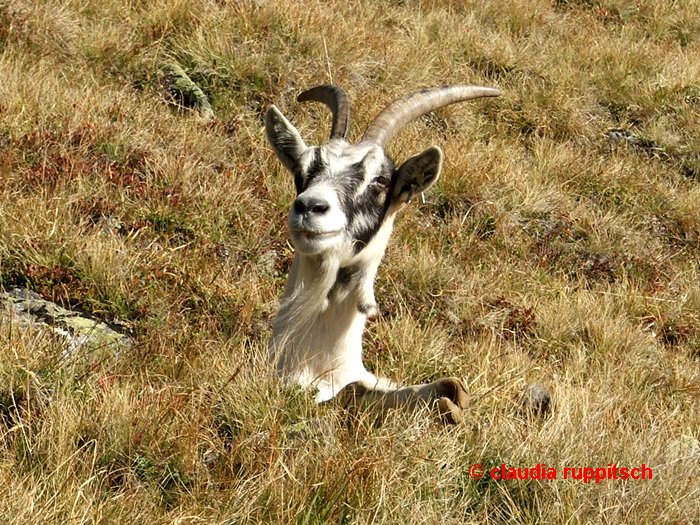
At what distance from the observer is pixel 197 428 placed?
4.50 metres

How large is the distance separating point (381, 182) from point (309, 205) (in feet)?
2.77

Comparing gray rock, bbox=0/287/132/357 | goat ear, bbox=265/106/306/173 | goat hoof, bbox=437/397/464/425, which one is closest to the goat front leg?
goat hoof, bbox=437/397/464/425

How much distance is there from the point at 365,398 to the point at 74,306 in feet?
8.03

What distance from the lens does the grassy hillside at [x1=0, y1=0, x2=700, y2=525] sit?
4.39m

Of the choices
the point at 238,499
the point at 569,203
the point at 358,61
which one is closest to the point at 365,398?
the point at 238,499

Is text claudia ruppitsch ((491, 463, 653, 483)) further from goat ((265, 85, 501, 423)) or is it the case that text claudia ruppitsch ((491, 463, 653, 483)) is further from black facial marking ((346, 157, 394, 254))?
black facial marking ((346, 157, 394, 254))

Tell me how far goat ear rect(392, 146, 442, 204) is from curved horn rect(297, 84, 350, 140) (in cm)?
61

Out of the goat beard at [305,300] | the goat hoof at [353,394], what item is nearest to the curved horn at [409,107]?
the goat beard at [305,300]

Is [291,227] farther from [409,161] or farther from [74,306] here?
[74,306]

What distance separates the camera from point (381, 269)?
834 cm

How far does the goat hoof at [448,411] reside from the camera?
4.83 m

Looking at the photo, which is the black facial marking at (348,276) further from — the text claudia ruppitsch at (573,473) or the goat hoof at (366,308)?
the text claudia ruppitsch at (573,473)

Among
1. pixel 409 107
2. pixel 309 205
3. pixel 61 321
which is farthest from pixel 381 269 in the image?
pixel 309 205

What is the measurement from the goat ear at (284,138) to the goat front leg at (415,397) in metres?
1.62
